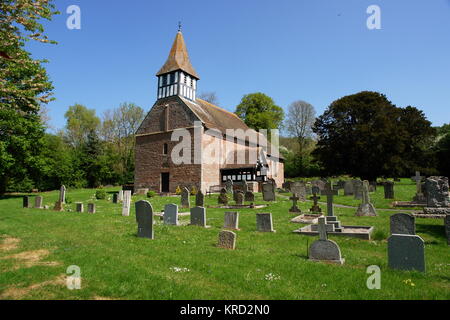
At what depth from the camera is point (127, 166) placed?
44438 mm

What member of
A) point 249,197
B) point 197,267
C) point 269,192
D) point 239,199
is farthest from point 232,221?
point 269,192

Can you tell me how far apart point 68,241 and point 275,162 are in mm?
32670

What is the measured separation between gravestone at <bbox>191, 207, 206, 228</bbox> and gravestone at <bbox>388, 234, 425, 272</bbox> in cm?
A: 621

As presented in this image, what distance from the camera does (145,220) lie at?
8609mm

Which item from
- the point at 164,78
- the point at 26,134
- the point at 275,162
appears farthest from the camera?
the point at 275,162

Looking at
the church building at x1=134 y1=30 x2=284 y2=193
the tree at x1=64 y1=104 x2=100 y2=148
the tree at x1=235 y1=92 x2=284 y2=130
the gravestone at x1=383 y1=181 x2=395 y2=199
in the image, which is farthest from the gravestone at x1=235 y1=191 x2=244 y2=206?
the tree at x1=64 y1=104 x2=100 y2=148

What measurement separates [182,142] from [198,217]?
18.3 m

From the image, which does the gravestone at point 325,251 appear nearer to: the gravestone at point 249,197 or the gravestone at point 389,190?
the gravestone at point 249,197

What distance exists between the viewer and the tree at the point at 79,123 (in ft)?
155

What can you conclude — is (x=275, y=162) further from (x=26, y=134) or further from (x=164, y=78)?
(x=26, y=134)

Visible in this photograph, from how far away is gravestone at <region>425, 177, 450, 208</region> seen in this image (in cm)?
1201

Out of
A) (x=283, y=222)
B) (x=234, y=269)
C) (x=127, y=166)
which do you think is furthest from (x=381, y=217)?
(x=127, y=166)

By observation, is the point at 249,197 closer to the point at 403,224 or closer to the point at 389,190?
the point at 389,190

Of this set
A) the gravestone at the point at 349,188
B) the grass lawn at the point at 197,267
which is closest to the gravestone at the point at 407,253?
the grass lawn at the point at 197,267
